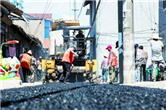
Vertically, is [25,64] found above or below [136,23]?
below

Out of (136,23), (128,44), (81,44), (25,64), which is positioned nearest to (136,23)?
(136,23)

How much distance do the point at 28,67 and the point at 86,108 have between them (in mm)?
7959

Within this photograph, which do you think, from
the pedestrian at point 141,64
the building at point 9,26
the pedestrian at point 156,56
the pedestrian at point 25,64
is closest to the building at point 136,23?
the building at point 9,26

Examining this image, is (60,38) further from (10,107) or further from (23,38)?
(10,107)

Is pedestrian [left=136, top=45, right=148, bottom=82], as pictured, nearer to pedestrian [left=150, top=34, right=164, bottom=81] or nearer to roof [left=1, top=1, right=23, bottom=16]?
pedestrian [left=150, top=34, right=164, bottom=81]

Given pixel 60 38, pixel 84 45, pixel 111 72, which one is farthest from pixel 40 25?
pixel 111 72

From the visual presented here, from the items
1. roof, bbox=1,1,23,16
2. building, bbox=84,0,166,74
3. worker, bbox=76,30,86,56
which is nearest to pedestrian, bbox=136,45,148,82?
worker, bbox=76,30,86,56

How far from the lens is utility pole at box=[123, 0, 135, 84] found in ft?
26.8

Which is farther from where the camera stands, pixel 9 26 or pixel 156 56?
pixel 9 26

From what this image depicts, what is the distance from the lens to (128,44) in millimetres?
8266

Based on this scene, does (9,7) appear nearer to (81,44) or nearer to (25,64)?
(25,64)

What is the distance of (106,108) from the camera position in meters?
2.95

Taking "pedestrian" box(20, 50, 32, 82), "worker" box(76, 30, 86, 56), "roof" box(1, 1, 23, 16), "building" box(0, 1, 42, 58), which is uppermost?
"roof" box(1, 1, 23, 16)

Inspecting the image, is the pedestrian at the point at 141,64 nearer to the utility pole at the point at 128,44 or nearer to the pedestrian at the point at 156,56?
the pedestrian at the point at 156,56
